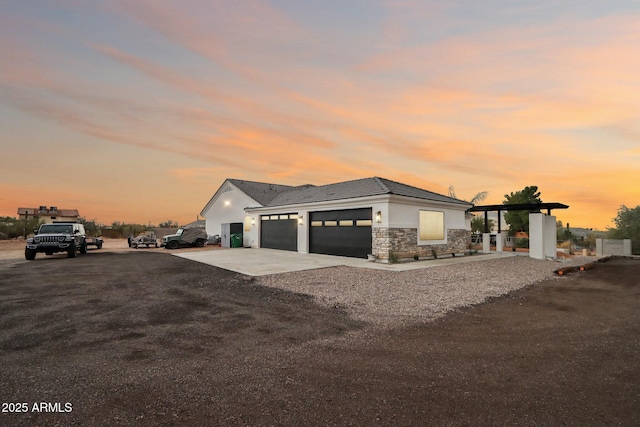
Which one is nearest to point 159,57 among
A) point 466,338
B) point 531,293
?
point 466,338

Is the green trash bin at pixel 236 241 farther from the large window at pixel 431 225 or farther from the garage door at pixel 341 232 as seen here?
the large window at pixel 431 225

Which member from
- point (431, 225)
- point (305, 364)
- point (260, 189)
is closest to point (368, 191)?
point (431, 225)

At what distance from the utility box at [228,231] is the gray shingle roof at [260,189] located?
3061mm

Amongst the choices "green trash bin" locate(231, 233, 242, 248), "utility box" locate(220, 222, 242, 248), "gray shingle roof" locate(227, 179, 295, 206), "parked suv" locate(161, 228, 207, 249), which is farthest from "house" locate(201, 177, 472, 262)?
"parked suv" locate(161, 228, 207, 249)

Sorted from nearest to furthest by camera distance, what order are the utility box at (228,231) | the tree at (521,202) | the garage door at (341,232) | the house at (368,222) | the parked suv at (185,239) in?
1. the house at (368,222)
2. the garage door at (341,232)
3. the parked suv at (185,239)
4. the utility box at (228,231)
5. the tree at (521,202)

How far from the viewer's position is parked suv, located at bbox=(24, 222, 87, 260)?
16578mm

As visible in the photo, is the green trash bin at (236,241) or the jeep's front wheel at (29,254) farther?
the green trash bin at (236,241)

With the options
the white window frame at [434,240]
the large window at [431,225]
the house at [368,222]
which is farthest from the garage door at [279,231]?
the large window at [431,225]

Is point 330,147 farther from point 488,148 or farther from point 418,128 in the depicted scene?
point 488,148

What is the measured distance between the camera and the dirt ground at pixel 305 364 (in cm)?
282

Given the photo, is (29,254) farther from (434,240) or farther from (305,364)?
(434,240)

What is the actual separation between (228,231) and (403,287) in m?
21.8

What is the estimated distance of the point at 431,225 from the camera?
704 inches

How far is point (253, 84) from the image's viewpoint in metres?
15.7
